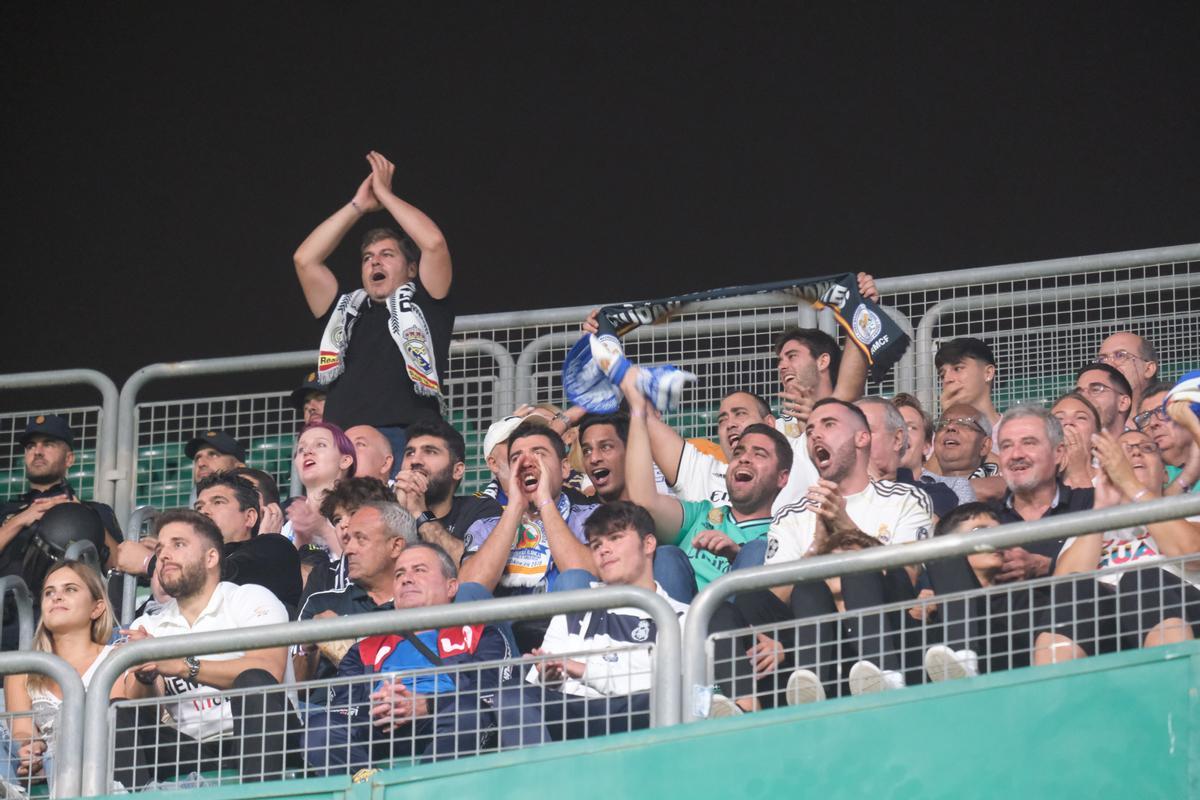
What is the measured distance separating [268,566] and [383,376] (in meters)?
1.24

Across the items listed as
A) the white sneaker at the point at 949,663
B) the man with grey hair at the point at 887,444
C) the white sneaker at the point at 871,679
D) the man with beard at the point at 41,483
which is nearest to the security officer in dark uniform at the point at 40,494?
the man with beard at the point at 41,483

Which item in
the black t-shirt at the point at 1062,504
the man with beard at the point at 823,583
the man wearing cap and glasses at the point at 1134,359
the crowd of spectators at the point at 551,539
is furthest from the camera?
Answer: the man wearing cap and glasses at the point at 1134,359

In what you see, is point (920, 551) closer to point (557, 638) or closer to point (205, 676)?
point (557, 638)

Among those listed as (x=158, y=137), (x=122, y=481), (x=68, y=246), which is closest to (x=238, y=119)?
(x=158, y=137)

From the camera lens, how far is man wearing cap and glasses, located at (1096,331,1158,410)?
6969 mm

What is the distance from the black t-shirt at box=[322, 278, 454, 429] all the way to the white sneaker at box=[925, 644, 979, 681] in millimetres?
3055

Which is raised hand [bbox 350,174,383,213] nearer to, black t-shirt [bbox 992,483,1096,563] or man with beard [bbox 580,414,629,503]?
man with beard [bbox 580,414,629,503]

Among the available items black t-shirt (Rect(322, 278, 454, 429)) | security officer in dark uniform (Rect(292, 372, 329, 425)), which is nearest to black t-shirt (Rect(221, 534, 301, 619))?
black t-shirt (Rect(322, 278, 454, 429))

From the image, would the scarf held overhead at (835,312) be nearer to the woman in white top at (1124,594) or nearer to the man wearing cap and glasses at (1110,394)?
the man wearing cap and glasses at (1110,394)

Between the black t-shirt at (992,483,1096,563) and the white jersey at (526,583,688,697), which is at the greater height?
the black t-shirt at (992,483,1096,563)

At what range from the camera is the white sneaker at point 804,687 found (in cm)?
464

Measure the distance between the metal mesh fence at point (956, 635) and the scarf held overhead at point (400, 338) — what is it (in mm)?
2715

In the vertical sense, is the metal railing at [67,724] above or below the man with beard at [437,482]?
below

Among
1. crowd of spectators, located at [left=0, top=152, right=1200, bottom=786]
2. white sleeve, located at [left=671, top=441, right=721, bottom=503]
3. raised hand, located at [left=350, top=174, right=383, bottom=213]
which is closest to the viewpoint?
crowd of spectators, located at [left=0, top=152, right=1200, bottom=786]
